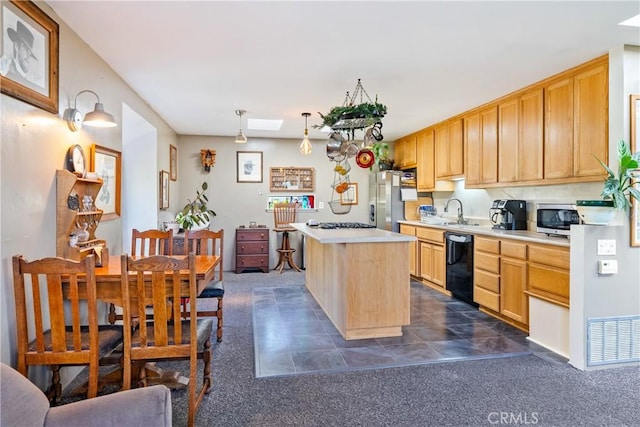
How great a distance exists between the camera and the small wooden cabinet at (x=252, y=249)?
6.25 meters

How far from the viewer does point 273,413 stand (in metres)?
2.15

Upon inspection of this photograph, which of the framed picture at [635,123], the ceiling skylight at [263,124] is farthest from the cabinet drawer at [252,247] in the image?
the framed picture at [635,123]

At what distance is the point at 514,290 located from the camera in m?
3.58

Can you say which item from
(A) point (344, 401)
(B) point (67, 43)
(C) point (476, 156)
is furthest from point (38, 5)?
(C) point (476, 156)

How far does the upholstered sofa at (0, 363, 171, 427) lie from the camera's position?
1.23 metres

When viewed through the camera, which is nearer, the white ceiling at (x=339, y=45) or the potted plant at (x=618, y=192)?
the white ceiling at (x=339, y=45)

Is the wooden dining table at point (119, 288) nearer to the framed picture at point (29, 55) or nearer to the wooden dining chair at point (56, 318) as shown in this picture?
the wooden dining chair at point (56, 318)

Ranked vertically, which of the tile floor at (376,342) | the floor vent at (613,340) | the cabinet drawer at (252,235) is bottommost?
the tile floor at (376,342)

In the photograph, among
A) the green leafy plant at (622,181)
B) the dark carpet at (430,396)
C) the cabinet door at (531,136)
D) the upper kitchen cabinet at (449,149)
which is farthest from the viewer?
the upper kitchen cabinet at (449,149)

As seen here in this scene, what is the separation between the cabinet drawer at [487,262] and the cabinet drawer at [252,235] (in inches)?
134

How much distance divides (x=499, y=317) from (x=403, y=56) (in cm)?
277

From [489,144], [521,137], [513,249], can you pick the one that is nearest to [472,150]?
[489,144]

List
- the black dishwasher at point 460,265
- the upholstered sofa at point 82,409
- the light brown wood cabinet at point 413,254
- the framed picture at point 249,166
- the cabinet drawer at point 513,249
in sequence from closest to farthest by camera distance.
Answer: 1. the upholstered sofa at point 82,409
2. the cabinet drawer at point 513,249
3. the black dishwasher at point 460,265
4. the light brown wood cabinet at point 413,254
5. the framed picture at point 249,166

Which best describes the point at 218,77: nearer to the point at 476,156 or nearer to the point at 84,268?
the point at 84,268
